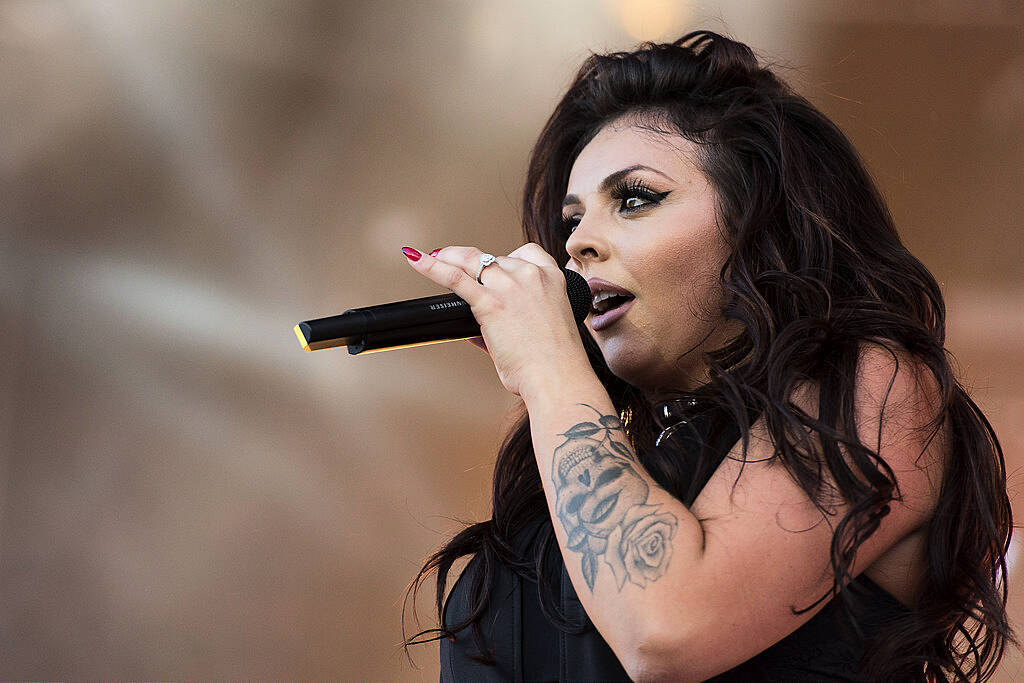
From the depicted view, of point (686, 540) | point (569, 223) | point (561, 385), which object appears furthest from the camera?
point (569, 223)

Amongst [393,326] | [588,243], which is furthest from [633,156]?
[393,326]

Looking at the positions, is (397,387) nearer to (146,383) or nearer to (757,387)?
(146,383)

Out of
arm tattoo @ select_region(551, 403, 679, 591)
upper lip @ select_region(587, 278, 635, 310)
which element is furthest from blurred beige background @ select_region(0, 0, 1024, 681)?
arm tattoo @ select_region(551, 403, 679, 591)

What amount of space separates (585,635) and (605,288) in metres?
0.38

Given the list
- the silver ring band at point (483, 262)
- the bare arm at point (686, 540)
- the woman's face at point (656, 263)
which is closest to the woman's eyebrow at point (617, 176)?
the woman's face at point (656, 263)

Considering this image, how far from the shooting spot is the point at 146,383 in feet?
7.11

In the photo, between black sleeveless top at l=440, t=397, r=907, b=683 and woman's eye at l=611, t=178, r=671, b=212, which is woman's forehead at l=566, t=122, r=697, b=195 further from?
black sleeveless top at l=440, t=397, r=907, b=683

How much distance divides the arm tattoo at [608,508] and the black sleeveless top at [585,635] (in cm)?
12

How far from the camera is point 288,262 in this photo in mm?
2283

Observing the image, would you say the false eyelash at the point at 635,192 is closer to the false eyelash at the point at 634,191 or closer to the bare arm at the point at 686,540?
the false eyelash at the point at 634,191

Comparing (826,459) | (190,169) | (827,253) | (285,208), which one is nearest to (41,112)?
(190,169)

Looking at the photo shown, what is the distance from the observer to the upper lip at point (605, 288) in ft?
3.68

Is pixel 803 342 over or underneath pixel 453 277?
underneath

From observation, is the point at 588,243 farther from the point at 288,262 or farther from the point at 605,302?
the point at 288,262
